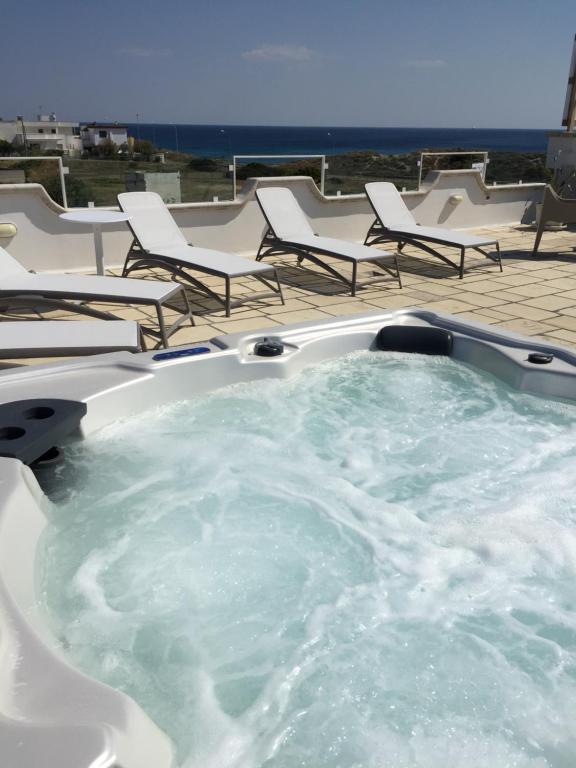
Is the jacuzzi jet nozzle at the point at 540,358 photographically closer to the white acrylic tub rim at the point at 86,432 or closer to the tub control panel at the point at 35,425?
the white acrylic tub rim at the point at 86,432

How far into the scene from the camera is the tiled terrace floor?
5020 millimetres

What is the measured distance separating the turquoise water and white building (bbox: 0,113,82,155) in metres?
3.80

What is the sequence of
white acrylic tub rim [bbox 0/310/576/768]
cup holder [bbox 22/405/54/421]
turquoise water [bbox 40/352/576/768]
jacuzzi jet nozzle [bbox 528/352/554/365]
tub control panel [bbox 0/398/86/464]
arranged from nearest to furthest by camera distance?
white acrylic tub rim [bbox 0/310/576/768]
turquoise water [bbox 40/352/576/768]
tub control panel [bbox 0/398/86/464]
cup holder [bbox 22/405/54/421]
jacuzzi jet nozzle [bbox 528/352/554/365]

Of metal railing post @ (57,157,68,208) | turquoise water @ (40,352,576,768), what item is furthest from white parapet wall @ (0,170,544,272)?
turquoise water @ (40,352,576,768)

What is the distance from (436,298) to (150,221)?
2.70 meters

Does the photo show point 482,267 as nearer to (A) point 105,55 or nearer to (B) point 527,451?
(B) point 527,451

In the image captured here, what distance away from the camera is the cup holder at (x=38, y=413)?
111 inches

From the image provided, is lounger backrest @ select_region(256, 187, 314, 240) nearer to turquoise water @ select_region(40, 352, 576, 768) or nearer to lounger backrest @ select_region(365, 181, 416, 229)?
lounger backrest @ select_region(365, 181, 416, 229)

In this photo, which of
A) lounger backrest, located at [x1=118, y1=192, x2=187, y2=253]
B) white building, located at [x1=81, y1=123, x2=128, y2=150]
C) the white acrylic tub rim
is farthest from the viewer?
white building, located at [x1=81, y1=123, x2=128, y2=150]

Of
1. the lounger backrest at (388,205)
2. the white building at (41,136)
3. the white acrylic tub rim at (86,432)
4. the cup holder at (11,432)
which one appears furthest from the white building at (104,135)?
the cup holder at (11,432)

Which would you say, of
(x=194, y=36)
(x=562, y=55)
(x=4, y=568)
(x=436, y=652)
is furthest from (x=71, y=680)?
(x=194, y=36)

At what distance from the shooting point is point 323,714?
190 cm

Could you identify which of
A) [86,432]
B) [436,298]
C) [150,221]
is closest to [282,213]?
[150,221]

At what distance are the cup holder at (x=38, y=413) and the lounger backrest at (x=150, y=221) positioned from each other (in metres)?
2.95
